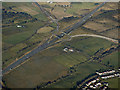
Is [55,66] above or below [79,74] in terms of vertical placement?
above

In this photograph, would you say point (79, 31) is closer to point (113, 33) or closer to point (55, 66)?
point (113, 33)

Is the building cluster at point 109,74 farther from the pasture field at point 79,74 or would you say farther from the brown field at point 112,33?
the brown field at point 112,33

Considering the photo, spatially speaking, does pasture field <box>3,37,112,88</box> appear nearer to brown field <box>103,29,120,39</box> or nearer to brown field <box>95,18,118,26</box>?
brown field <box>103,29,120,39</box>

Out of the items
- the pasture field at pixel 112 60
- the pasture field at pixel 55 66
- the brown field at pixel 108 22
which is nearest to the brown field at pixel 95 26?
the brown field at pixel 108 22

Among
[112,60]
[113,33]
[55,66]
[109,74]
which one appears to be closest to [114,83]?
[109,74]

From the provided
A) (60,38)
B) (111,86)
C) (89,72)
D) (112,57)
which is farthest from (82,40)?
(111,86)

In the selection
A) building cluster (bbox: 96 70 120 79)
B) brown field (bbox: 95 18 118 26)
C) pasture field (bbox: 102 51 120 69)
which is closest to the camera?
building cluster (bbox: 96 70 120 79)

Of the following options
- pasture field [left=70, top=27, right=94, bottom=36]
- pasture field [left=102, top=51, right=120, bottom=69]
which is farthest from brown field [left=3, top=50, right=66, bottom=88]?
pasture field [left=70, top=27, right=94, bottom=36]

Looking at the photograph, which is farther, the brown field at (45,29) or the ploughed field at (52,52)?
the brown field at (45,29)

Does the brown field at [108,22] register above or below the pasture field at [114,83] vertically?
above
